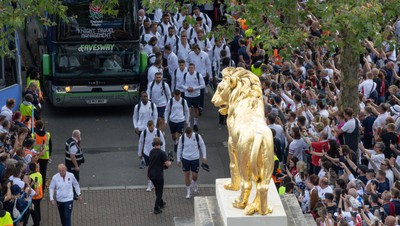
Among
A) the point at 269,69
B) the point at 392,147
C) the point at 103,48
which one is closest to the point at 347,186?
the point at 392,147

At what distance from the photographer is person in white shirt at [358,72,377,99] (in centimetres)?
2516

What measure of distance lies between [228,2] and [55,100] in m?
6.07

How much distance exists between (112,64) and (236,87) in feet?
43.0

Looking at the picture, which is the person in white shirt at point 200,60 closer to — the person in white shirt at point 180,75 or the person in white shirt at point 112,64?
the person in white shirt at point 180,75

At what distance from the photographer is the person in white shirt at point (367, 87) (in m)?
25.2

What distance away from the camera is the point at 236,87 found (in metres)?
15.5

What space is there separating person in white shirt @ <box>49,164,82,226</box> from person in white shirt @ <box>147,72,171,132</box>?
5.61 meters

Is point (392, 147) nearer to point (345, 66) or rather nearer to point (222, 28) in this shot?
point (345, 66)

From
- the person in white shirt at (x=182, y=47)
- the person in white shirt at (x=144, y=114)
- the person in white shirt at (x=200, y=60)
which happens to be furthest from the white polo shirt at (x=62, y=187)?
the person in white shirt at (x=182, y=47)

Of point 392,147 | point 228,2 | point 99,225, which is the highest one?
point 228,2

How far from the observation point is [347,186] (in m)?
19.1

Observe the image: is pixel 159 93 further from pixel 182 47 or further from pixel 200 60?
pixel 182 47

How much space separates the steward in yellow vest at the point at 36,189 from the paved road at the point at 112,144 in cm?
269

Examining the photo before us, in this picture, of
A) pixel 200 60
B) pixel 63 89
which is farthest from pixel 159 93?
pixel 63 89
